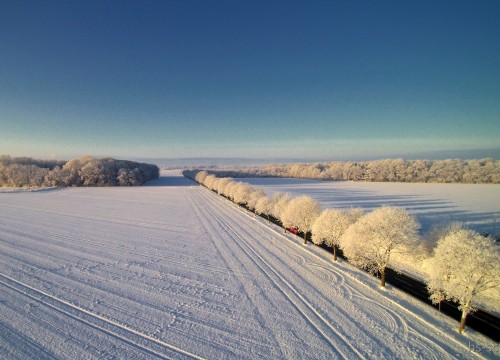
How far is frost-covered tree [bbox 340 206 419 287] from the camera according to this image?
2138 centimetres

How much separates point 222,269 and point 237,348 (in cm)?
1141

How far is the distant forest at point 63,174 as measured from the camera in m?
105

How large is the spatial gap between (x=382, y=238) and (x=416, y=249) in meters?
4.16

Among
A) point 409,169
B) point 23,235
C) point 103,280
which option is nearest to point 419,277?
point 103,280

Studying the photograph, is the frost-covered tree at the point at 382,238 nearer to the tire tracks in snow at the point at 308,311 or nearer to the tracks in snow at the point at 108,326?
the tire tracks in snow at the point at 308,311

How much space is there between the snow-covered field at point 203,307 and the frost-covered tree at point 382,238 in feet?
7.59

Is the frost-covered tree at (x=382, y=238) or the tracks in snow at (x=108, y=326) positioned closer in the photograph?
the tracks in snow at (x=108, y=326)

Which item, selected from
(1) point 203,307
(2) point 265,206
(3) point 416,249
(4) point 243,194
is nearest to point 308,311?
(1) point 203,307

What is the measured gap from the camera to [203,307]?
17.5 metres

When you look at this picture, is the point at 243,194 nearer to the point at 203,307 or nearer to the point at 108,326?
the point at 203,307

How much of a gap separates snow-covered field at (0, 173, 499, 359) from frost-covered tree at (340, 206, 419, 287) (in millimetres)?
2315

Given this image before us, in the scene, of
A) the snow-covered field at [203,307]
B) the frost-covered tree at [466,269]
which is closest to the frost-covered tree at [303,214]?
the snow-covered field at [203,307]

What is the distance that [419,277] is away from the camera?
23.2 m

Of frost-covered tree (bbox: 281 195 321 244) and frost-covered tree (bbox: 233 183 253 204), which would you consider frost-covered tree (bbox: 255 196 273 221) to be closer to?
frost-covered tree (bbox: 281 195 321 244)
